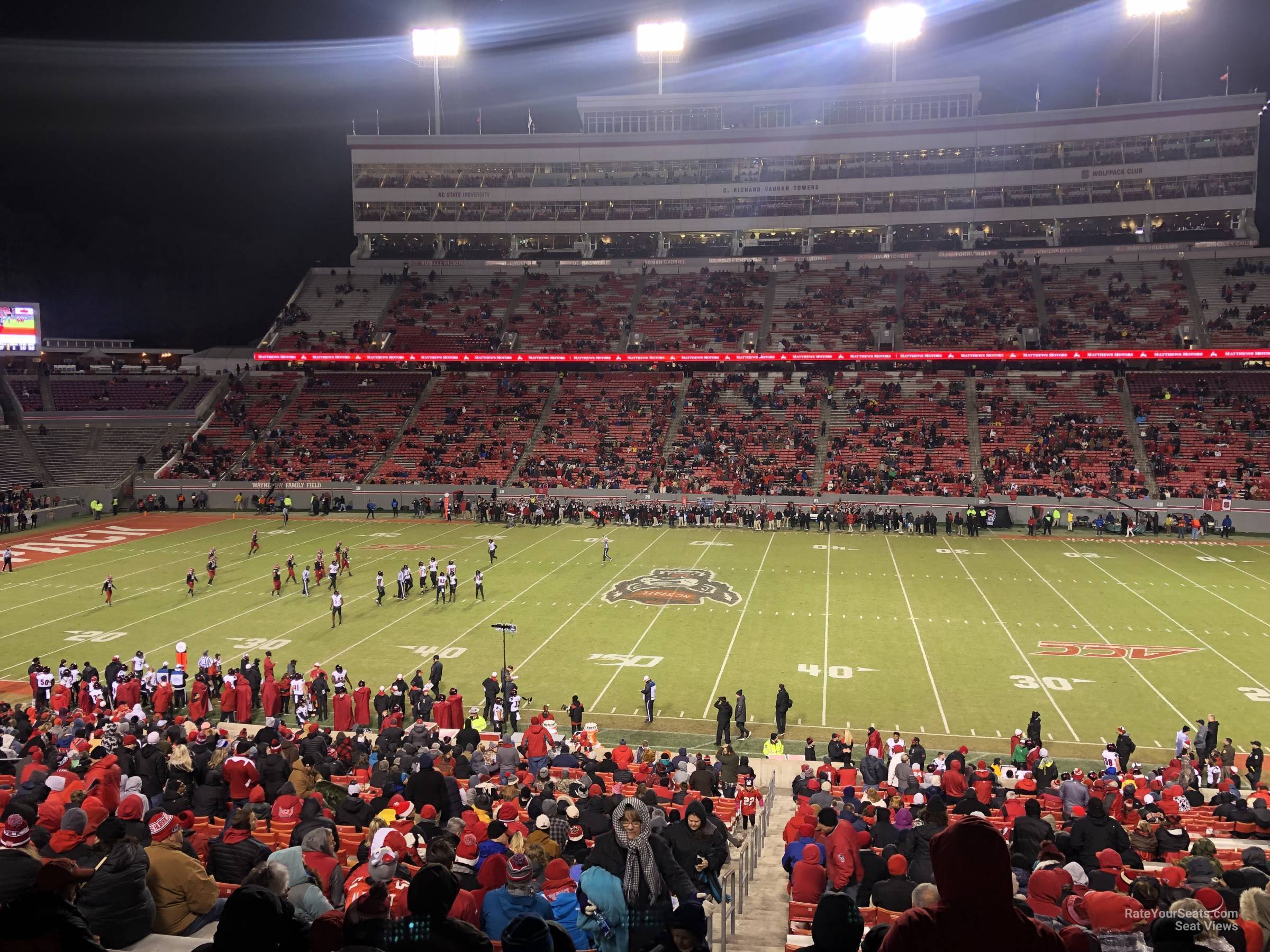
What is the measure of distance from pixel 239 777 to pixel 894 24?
220 feet

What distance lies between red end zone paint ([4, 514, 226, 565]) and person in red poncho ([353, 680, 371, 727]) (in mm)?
23344

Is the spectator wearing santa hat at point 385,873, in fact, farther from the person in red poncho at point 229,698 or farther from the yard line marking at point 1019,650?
the yard line marking at point 1019,650

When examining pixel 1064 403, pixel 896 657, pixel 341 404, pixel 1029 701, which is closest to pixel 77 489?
pixel 341 404

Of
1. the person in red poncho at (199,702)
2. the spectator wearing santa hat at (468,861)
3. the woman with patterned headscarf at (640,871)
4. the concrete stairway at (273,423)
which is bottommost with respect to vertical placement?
the person in red poncho at (199,702)

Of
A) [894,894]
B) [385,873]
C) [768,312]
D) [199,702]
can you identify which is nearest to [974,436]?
[768,312]

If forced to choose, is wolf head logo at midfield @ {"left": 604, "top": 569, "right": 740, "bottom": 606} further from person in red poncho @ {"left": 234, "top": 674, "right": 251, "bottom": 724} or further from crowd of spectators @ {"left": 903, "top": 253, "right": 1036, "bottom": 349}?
crowd of spectators @ {"left": 903, "top": 253, "right": 1036, "bottom": 349}

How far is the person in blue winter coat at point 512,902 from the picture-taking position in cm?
489

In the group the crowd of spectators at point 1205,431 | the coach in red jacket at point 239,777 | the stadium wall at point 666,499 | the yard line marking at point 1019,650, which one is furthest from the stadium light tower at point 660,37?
the coach in red jacket at point 239,777

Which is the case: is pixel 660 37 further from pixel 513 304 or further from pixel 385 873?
pixel 385 873

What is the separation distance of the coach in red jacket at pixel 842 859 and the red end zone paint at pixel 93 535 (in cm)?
3536

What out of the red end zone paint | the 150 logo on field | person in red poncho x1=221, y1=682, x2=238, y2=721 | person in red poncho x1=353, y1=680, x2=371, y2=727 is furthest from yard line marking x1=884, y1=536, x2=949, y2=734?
the red end zone paint

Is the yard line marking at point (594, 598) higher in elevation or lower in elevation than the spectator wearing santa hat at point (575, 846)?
lower

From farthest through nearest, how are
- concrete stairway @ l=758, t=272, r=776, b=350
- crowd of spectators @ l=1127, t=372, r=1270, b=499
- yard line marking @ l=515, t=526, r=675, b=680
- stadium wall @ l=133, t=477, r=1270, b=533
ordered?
concrete stairway @ l=758, t=272, r=776, b=350 < crowd of spectators @ l=1127, t=372, r=1270, b=499 < stadium wall @ l=133, t=477, r=1270, b=533 < yard line marking @ l=515, t=526, r=675, b=680

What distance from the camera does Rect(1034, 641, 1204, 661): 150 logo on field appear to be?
21250 millimetres
